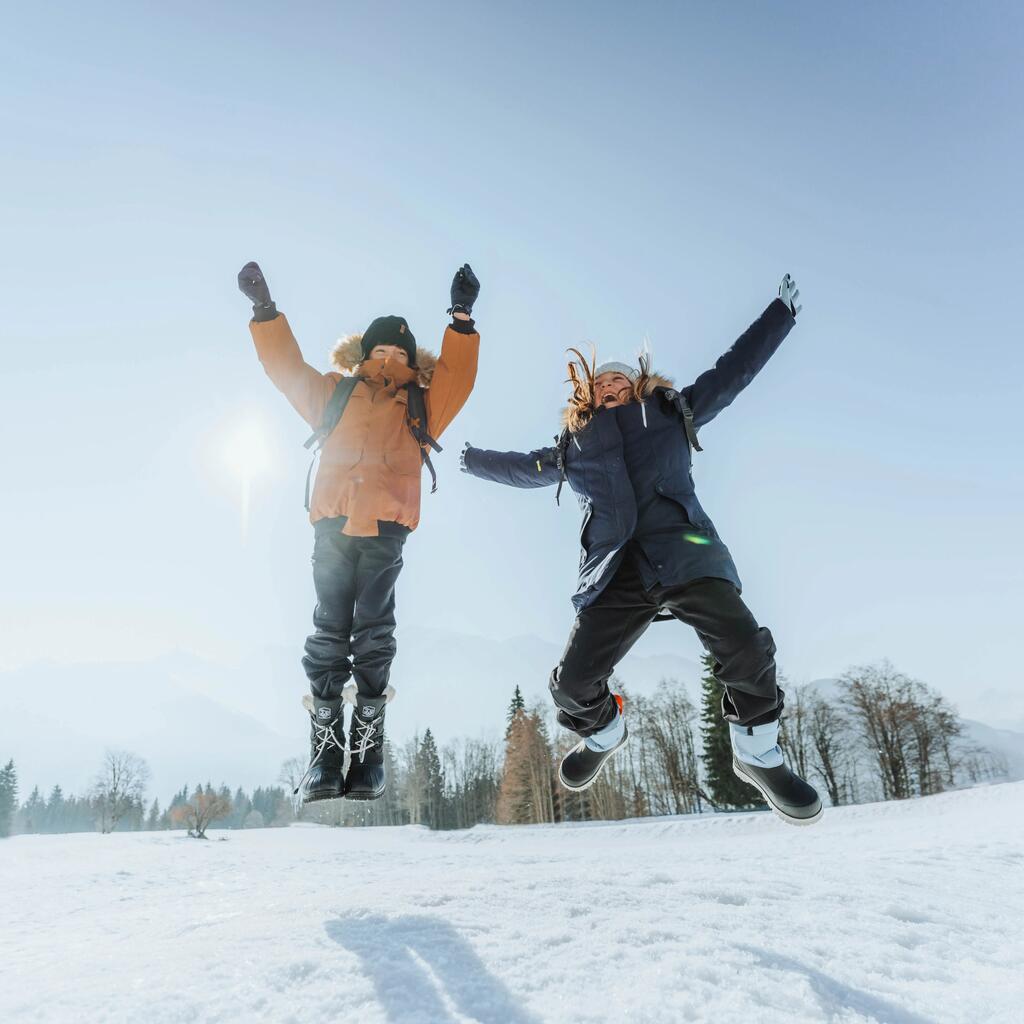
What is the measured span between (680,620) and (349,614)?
1.95 m

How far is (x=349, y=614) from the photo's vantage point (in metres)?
3.85

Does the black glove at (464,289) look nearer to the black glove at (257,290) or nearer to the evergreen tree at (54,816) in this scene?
the black glove at (257,290)

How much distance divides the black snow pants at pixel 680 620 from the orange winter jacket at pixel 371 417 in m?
1.34

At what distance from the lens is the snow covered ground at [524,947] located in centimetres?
157

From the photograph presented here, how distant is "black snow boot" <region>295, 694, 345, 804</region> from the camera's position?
3424 millimetres

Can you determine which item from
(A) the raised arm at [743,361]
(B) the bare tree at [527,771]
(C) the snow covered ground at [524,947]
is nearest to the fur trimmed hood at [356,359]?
(A) the raised arm at [743,361]

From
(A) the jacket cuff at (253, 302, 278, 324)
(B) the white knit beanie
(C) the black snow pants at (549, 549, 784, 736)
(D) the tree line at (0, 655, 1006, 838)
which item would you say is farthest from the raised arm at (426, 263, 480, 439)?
(D) the tree line at (0, 655, 1006, 838)

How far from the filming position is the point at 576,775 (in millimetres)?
3840

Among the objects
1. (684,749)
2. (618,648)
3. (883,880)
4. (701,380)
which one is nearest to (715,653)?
(618,648)

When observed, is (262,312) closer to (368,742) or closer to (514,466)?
(514,466)

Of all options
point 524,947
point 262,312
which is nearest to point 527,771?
point 262,312

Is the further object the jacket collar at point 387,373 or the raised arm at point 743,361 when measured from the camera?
the jacket collar at point 387,373

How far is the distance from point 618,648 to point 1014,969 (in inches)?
74.7

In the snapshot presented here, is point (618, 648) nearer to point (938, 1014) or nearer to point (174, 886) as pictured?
point (938, 1014)
